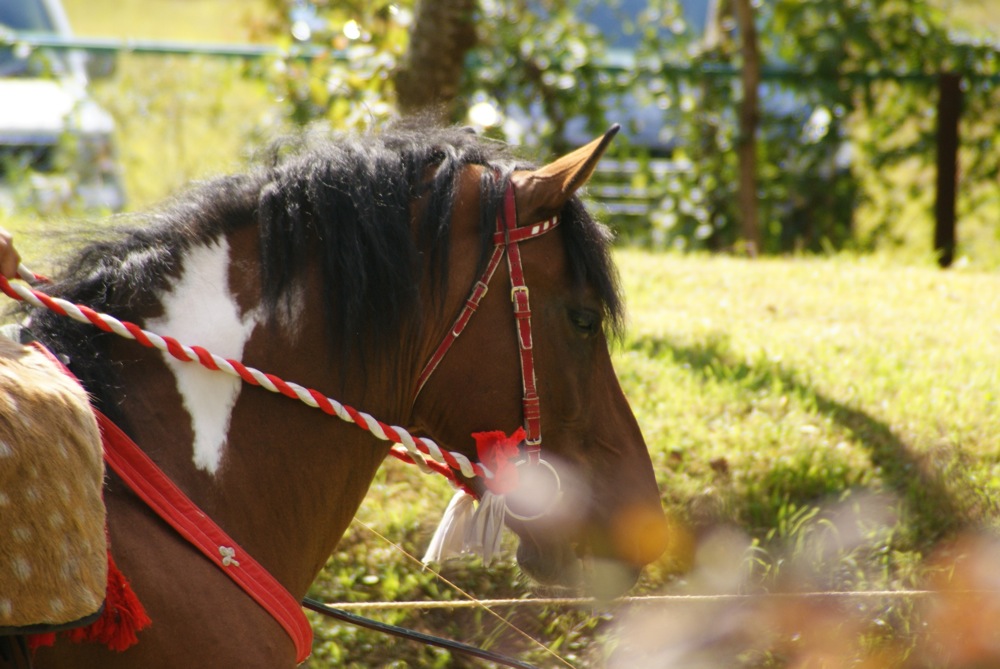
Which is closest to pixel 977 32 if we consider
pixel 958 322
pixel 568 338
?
pixel 958 322

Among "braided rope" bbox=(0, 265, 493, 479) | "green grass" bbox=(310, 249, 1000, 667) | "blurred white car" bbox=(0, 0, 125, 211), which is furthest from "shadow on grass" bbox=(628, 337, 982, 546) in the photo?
"blurred white car" bbox=(0, 0, 125, 211)

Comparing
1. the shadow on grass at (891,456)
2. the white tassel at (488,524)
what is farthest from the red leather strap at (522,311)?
the shadow on grass at (891,456)

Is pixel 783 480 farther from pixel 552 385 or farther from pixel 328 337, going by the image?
pixel 328 337

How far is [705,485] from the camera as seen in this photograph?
3.68 metres

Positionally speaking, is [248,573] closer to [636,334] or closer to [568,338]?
[568,338]

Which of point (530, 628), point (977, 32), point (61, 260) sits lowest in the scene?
point (530, 628)

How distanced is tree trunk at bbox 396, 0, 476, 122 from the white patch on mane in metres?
3.38

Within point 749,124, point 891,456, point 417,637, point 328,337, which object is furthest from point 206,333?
point 749,124

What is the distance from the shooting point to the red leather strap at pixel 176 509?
176 cm

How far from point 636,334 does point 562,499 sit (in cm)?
276

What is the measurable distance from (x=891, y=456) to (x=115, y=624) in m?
3.09

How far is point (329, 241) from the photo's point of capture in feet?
6.35

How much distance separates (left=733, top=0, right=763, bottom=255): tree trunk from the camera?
768 cm

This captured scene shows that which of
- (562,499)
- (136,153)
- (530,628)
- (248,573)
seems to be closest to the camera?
(248,573)
